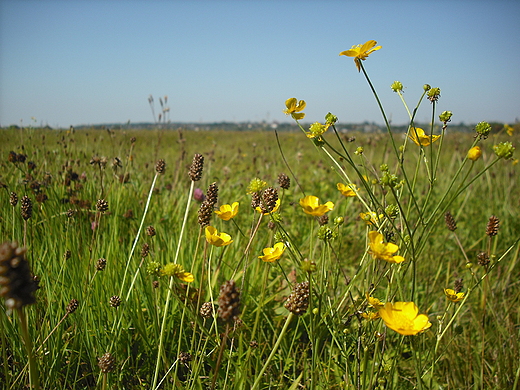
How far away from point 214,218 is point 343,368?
1.42 metres

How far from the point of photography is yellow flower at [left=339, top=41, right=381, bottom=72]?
1.06 metres

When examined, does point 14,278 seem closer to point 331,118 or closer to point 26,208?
point 26,208

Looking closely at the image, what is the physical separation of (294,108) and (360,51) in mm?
312

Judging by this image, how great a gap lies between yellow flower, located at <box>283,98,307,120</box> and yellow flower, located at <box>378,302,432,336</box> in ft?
2.49

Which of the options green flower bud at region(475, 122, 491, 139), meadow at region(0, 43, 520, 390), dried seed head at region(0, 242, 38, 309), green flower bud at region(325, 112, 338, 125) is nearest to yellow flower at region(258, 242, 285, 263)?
meadow at region(0, 43, 520, 390)

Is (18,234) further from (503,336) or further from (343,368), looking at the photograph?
(503,336)

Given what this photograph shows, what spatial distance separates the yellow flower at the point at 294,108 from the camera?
1.26 m

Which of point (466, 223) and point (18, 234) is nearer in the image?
point (18, 234)

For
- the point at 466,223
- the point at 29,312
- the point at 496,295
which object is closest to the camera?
the point at 29,312

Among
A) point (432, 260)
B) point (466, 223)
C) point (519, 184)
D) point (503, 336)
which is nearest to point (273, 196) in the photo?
point (503, 336)

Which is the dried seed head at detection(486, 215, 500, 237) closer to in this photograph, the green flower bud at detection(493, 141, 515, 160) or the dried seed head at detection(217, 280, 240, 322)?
the green flower bud at detection(493, 141, 515, 160)

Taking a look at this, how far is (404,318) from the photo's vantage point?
0.86 m

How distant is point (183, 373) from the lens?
1311 millimetres

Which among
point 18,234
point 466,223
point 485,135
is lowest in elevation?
point 466,223
